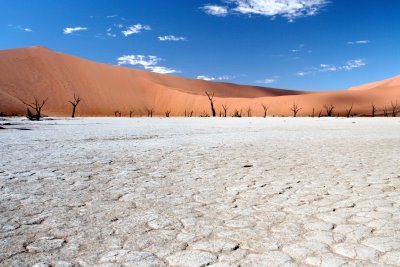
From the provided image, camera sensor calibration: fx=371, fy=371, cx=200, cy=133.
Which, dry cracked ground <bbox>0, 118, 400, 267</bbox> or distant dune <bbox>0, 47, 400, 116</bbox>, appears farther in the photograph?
distant dune <bbox>0, 47, 400, 116</bbox>

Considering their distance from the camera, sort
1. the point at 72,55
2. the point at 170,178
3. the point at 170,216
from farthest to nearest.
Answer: the point at 72,55 < the point at 170,178 < the point at 170,216

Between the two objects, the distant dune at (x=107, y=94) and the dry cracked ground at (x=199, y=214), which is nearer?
the dry cracked ground at (x=199, y=214)

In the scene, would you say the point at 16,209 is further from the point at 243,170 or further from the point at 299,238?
the point at 243,170

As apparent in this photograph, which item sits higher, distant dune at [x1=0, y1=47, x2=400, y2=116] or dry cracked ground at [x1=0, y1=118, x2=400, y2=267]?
distant dune at [x1=0, y1=47, x2=400, y2=116]

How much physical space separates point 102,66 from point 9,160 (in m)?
100

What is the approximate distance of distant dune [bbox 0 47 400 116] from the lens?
75.1 meters

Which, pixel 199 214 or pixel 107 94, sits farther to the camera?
pixel 107 94

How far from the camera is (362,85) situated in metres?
155

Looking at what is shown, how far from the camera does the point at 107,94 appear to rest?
89.1 metres

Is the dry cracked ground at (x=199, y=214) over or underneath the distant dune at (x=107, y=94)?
underneath

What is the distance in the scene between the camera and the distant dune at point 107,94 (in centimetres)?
7512

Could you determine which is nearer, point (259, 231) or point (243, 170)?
point (259, 231)

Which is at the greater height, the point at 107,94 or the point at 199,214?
the point at 107,94

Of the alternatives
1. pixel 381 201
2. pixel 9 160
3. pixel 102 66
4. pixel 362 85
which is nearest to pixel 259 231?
pixel 381 201
